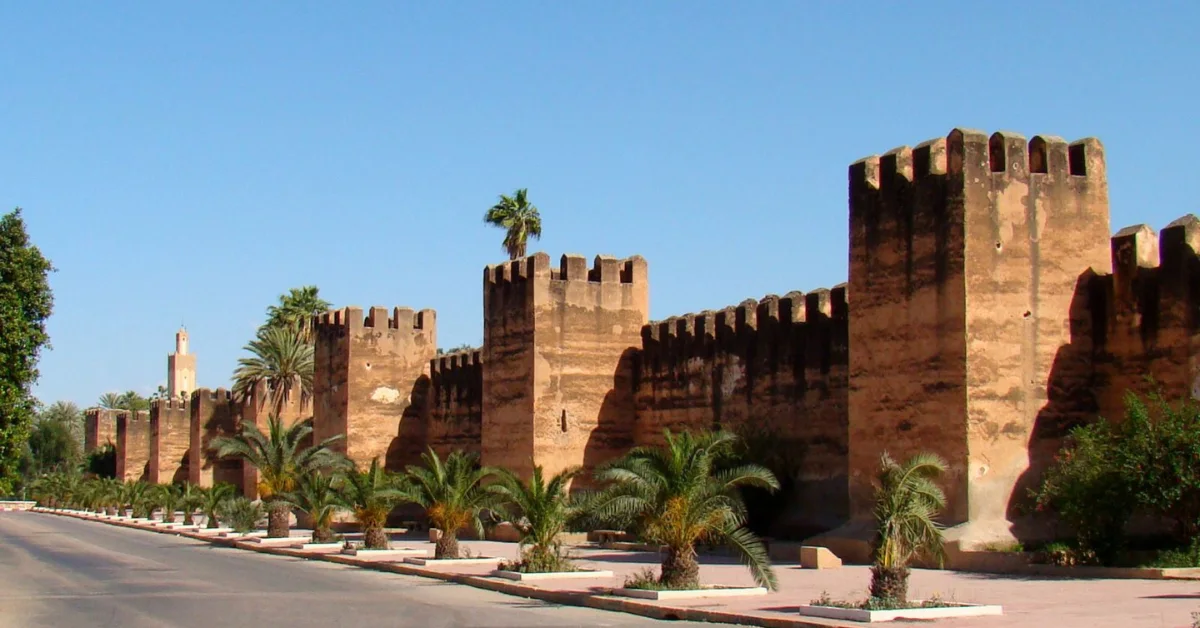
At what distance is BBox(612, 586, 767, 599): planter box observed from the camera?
578 inches

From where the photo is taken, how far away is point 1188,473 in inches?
627

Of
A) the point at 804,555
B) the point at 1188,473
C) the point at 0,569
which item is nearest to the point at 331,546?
the point at 0,569

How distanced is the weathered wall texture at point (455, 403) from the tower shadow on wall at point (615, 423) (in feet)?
16.2

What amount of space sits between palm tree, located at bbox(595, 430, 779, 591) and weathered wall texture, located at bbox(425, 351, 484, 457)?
684 inches

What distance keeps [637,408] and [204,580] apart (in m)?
11.4

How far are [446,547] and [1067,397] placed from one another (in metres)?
9.35

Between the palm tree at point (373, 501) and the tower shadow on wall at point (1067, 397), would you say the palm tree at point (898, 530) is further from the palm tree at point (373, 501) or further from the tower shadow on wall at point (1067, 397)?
the palm tree at point (373, 501)

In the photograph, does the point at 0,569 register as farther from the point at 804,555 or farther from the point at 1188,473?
the point at 1188,473

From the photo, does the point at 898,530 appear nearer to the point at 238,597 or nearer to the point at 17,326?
the point at 238,597

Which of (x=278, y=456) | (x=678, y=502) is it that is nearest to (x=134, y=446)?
(x=278, y=456)

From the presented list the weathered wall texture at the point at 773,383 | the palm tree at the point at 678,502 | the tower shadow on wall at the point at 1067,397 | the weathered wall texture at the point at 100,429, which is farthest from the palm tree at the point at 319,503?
the weathered wall texture at the point at 100,429

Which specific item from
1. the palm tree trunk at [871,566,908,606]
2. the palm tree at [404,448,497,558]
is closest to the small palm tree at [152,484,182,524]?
the palm tree at [404,448,497,558]

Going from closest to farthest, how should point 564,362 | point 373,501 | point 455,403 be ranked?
point 373,501 → point 564,362 → point 455,403

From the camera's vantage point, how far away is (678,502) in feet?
51.1
